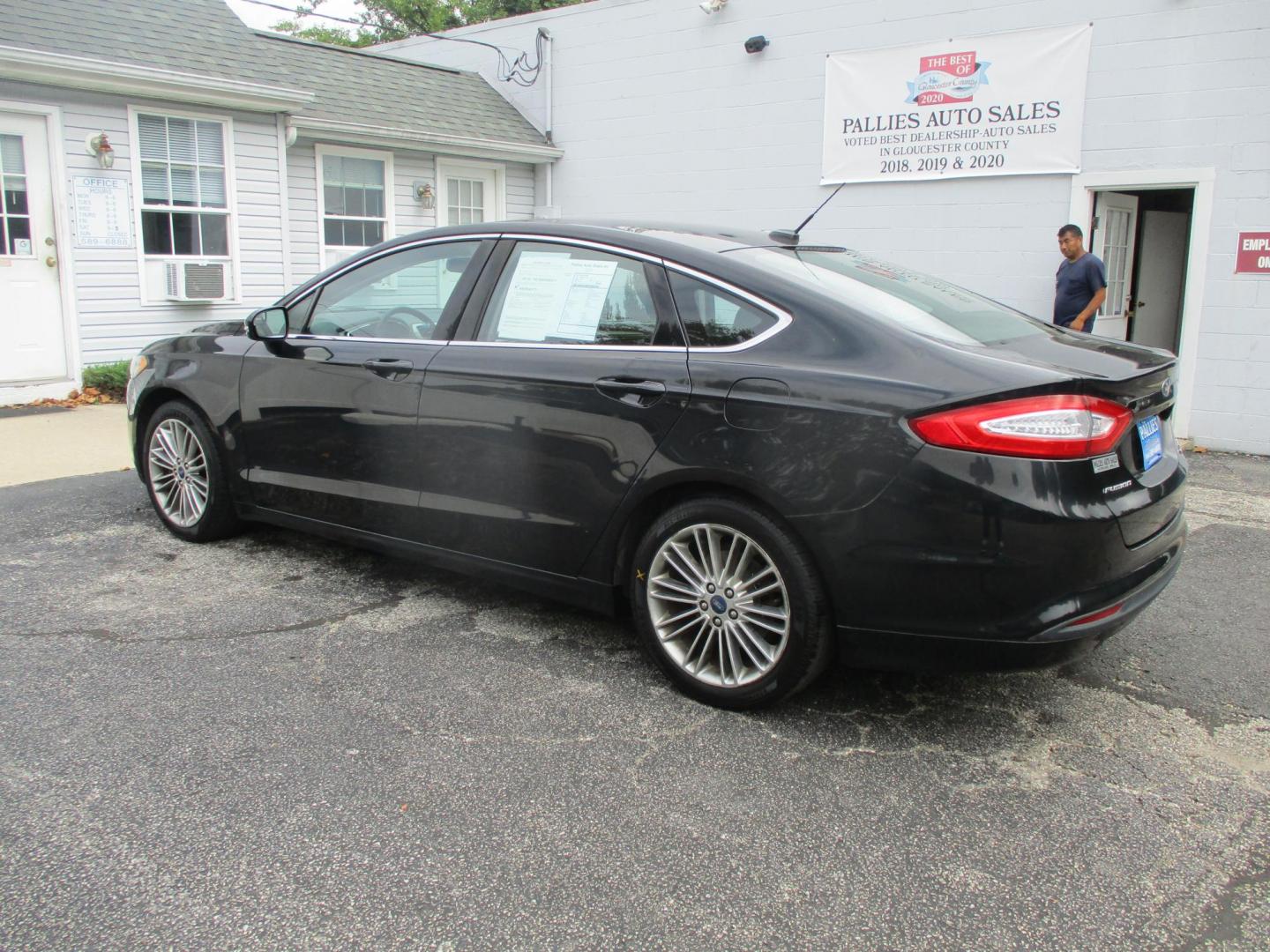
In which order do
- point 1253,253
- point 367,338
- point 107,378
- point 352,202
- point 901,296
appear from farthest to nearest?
point 352,202, point 107,378, point 1253,253, point 367,338, point 901,296

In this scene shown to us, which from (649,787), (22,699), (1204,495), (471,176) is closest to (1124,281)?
(1204,495)

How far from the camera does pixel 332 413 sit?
430 centimetres

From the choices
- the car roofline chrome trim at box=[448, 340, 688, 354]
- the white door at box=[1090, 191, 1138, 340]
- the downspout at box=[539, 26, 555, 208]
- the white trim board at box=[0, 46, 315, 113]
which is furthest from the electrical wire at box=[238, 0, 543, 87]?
the car roofline chrome trim at box=[448, 340, 688, 354]

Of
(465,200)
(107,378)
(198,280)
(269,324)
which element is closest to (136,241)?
(198,280)

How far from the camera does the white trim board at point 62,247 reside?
9.19 metres

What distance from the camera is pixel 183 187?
10281 mm

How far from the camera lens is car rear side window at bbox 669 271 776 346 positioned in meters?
3.30

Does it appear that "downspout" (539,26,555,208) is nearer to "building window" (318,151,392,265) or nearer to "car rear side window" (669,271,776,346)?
"building window" (318,151,392,265)

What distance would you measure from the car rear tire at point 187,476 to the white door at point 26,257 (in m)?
5.08

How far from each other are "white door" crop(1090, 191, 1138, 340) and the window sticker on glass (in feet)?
24.7

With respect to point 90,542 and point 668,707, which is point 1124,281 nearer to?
point 668,707

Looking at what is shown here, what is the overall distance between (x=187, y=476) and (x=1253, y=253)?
832cm

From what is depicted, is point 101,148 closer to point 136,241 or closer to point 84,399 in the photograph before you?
point 136,241

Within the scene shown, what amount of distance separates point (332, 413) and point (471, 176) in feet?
33.5
